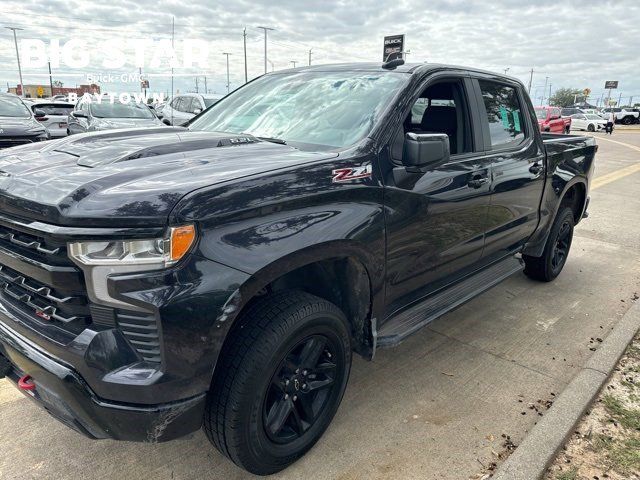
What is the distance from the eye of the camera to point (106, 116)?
36.7ft

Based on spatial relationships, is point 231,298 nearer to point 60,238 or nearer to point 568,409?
point 60,238

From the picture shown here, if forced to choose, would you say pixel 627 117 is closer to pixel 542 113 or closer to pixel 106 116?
pixel 542 113

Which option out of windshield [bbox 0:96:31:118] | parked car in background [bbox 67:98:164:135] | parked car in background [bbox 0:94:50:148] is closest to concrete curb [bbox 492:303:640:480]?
parked car in background [bbox 0:94:50:148]

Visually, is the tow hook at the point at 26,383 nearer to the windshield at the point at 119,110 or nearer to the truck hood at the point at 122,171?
the truck hood at the point at 122,171

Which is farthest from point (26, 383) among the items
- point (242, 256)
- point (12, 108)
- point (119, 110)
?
point (119, 110)

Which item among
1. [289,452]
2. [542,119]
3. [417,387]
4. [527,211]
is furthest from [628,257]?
[542,119]

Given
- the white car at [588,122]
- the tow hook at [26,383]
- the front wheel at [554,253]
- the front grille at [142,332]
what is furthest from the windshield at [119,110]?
the white car at [588,122]

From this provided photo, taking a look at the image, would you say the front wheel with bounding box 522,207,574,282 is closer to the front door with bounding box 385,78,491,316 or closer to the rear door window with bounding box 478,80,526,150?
the rear door window with bounding box 478,80,526,150

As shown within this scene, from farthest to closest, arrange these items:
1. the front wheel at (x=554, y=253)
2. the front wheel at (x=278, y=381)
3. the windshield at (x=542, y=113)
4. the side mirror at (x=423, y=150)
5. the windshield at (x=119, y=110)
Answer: the windshield at (x=542, y=113) < the windshield at (x=119, y=110) < the front wheel at (x=554, y=253) < the side mirror at (x=423, y=150) < the front wheel at (x=278, y=381)

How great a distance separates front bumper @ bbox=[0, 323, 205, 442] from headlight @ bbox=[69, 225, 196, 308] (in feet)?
1.14

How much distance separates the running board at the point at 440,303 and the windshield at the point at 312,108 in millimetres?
1056

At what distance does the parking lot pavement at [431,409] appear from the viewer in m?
2.39

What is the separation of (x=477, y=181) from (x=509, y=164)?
1.84ft

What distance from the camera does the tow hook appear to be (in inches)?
79.6
